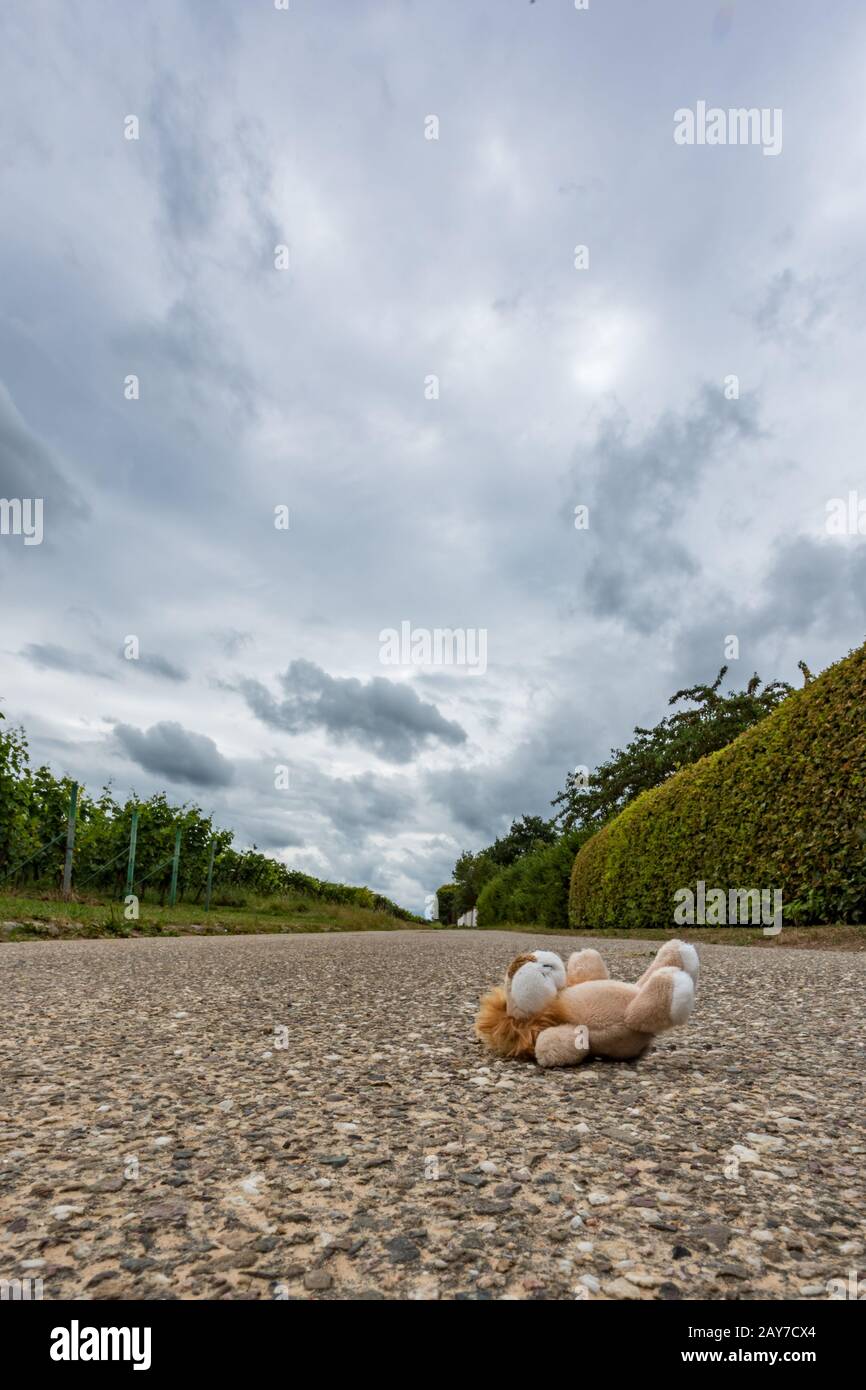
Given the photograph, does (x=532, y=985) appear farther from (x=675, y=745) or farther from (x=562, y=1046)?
(x=675, y=745)

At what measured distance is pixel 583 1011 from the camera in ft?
8.36

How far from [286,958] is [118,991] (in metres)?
2.59

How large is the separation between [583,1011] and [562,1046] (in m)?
0.15

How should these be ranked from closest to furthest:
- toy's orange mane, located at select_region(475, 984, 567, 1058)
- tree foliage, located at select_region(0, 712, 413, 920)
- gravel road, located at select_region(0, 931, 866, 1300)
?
gravel road, located at select_region(0, 931, 866, 1300), toy's orange mane, located at select_region(475, 984, 567, 1058), tree foliage, located at select_region(0, 712, 413, 920)

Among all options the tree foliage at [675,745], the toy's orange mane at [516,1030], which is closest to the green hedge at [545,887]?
the tree foliage at [675,745]

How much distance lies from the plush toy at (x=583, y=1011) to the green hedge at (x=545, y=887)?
20.0 meters

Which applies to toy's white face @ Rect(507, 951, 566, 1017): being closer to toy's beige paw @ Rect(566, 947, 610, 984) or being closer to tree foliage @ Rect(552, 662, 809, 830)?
toy's beige paw @ Rect(566, 947, 610, 984)

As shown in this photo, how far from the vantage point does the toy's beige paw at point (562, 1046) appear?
96.5 inches

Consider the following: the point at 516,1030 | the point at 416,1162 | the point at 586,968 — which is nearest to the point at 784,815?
the point at 586,968

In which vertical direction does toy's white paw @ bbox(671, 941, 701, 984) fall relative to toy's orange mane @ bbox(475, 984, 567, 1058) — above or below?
above

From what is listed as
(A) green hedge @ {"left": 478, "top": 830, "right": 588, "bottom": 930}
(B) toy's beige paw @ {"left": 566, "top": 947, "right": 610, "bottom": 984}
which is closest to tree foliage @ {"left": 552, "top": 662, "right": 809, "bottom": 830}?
(A) green hedge @ {"left": 478, "top": 830, "right": 588, "bottom": 930}

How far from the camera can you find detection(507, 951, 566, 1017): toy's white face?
2.51 meters
